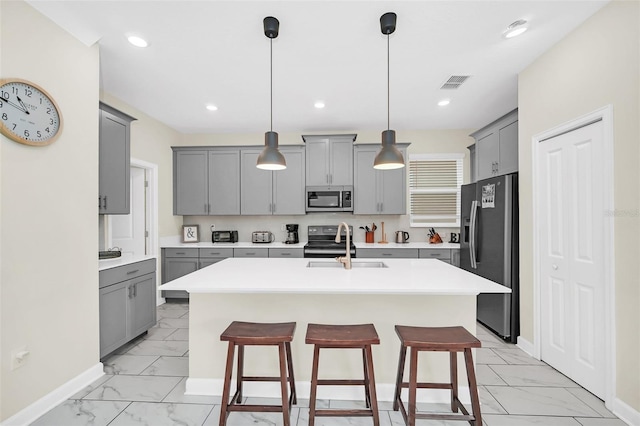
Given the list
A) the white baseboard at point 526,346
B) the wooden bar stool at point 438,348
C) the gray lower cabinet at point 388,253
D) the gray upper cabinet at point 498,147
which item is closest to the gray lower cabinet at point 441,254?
the gray lower cabinet at point 388,253

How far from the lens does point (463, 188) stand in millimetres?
3896

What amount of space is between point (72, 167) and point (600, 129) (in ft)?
12.5

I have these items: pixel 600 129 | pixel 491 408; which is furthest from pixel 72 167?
pixel 600 129

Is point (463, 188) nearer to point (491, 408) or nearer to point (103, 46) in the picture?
point (491, 408)

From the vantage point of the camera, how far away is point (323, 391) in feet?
6.95

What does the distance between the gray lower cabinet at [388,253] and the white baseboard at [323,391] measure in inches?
89.2

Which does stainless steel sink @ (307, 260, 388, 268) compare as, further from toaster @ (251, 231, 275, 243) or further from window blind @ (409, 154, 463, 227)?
window blind @ (409, 154, 463, 227)

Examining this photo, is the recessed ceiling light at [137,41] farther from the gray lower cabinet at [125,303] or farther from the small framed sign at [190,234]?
the small framed sign at [190,234]

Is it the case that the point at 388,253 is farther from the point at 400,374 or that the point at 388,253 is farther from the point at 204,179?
the point at 204,179

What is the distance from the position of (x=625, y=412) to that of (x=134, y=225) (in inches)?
205

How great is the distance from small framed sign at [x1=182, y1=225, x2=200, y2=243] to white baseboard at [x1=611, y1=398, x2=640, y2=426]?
16.6 ft

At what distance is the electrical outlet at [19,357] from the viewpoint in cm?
179

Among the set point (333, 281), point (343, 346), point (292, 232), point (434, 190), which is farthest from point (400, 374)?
point (434, 190)

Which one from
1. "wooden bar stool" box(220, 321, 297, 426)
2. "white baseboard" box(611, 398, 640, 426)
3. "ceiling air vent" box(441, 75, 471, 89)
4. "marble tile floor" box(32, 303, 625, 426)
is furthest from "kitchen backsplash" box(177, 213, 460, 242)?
"wooden bar stool" box(220, 321, 297, 426)
